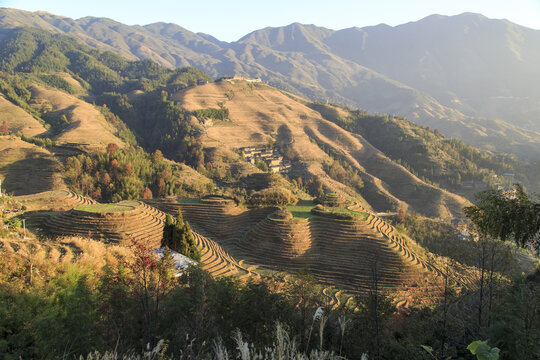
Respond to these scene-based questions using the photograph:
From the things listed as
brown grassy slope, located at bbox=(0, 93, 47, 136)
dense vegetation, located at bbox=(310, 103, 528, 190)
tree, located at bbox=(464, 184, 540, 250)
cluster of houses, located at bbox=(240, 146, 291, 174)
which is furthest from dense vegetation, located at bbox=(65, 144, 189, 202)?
dense vegetation, located at bbox=(310, 103, 528, 190)

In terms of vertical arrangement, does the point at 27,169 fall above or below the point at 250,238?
above

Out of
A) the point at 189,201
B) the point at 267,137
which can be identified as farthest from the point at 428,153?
the point at 189,201

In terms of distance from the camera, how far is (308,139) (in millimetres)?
104438

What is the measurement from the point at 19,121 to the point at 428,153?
116 meters

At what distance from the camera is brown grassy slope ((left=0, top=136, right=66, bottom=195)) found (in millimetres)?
45094

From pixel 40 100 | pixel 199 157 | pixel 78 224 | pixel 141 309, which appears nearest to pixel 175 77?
pixel 40 100

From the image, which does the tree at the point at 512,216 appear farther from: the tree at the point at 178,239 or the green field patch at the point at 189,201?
the green field patch at the point at 189,201

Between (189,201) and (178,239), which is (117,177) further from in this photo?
(178,239)

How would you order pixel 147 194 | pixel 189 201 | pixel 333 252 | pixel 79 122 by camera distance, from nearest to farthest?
1. pixel 333 252
2. pixel 189 201
3. pixel 147 194
4. pixel 79 122

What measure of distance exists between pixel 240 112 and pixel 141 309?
105990 millimetres

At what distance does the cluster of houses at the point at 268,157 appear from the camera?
281 feet

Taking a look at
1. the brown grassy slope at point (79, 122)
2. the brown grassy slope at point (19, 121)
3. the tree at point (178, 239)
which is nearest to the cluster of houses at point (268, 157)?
the brown grassy slope at point (79, 122)

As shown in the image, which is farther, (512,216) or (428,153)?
(428,153)

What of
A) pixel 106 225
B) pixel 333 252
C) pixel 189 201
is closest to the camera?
pixel 106 225
